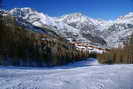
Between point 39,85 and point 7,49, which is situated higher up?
point 7,49

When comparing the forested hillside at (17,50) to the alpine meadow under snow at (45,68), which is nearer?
the alpine meadow under snow at (45,68)

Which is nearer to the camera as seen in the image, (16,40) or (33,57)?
(16,40)

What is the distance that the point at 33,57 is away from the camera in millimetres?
33969

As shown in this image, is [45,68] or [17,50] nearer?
[45,68]

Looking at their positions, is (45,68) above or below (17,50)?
below

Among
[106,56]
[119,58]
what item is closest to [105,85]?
[119,58]

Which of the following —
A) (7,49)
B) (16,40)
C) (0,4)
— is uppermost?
(0,4)

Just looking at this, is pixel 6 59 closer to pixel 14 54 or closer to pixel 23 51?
pixel 14 54

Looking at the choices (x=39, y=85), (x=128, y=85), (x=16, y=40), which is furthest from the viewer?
(x=16, y=40)

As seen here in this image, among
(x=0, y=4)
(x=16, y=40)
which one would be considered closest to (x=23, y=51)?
(x=16, y=40)

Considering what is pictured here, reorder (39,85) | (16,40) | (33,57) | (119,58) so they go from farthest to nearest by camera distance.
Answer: (119,58), (33,57), (16,40), (39,85)

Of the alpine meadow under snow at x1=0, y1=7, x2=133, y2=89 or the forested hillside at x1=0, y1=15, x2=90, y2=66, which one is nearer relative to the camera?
the alpine meadow under snow at x1=0, y1=7, x2=133, y2=89

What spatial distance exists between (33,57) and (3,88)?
28.1 m

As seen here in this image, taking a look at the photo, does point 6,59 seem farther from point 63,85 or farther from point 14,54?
point 63,85
